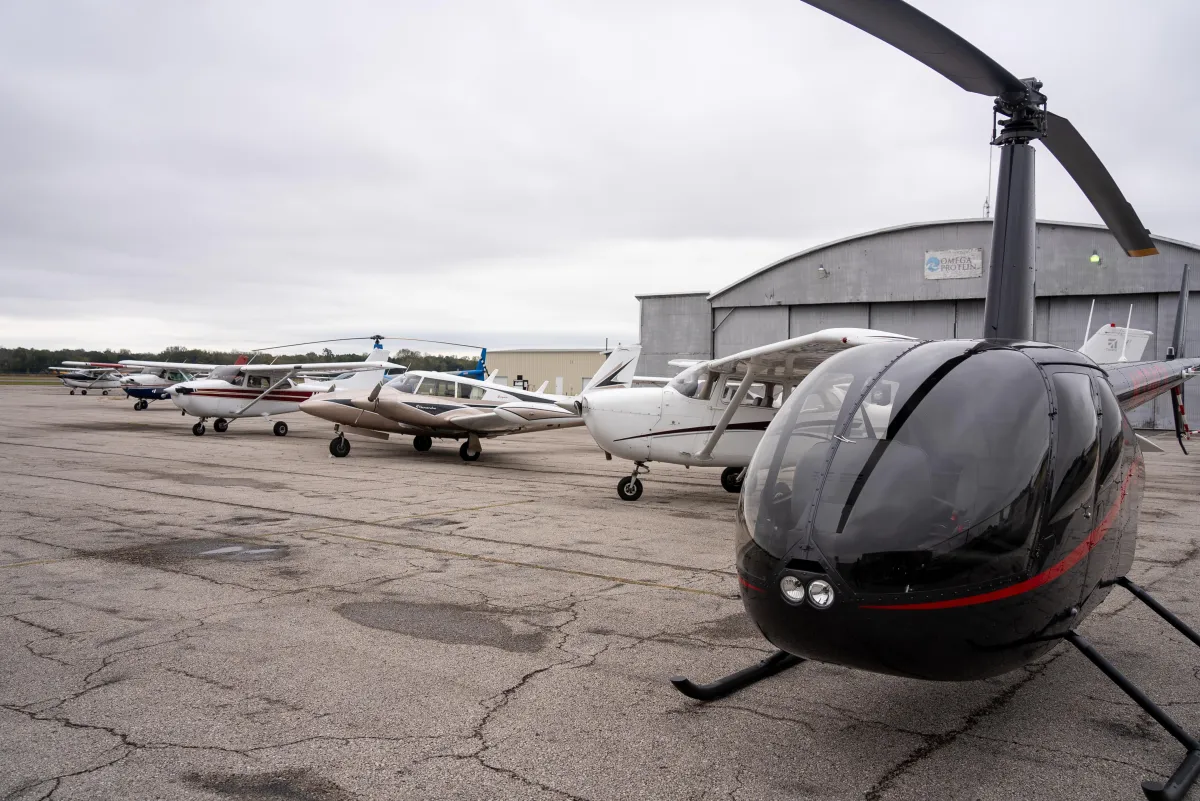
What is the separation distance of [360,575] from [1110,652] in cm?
561

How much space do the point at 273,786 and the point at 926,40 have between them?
4.56 m

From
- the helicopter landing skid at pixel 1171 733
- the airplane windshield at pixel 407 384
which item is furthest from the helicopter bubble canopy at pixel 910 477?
the airplane windshield at pixel 407 384

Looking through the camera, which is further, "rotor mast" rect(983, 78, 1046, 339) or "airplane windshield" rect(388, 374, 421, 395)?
"airplane windshield" rect(388, 374, 421, 395)

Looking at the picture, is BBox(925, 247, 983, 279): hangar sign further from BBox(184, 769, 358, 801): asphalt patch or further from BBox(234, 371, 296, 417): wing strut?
BBox(184, 769, 358, 801): asphalt patch

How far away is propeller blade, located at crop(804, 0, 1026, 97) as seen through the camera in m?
3.77

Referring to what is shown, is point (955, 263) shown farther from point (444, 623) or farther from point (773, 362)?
point (444, 623)

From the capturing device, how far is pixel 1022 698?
4.34 metres

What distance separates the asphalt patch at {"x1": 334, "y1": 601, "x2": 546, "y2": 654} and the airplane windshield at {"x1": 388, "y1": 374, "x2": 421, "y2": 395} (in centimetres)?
1246

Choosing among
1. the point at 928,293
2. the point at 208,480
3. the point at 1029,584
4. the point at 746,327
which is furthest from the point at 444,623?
the point at 746,327

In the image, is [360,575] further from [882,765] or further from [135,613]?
[882,765]

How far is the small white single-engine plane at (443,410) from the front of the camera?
58.6ft

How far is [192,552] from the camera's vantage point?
25.7ft

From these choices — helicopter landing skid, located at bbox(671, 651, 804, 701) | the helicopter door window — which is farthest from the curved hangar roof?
helicopter landing skid, located at bbox(671, 651, 804, 701)

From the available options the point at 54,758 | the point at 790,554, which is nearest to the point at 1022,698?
the point at 790,554
